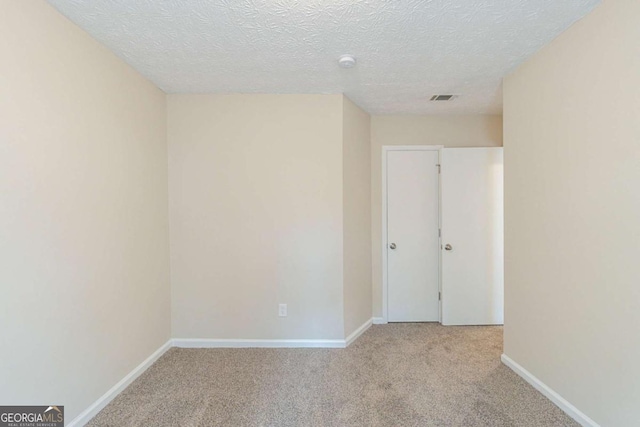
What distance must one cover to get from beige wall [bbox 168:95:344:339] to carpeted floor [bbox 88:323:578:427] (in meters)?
0.33

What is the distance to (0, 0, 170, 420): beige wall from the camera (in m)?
1.53

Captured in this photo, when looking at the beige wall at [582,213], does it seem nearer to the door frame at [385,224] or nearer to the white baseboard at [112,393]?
the door frame at [385,224]

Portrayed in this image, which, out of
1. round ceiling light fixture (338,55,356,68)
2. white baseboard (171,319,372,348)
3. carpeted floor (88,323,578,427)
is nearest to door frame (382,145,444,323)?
carpeted floor (88,323,578,427)

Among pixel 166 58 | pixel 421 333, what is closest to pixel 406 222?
pixel 421 333

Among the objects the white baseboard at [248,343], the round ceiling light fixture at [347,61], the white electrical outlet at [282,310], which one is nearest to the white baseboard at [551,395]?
the white baseboard at [248,343]

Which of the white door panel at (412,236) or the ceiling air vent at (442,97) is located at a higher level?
the ceiling air vent at (442,97)

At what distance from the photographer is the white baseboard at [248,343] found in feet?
9.98

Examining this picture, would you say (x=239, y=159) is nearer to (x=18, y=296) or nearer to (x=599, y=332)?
(x=18, y=296)

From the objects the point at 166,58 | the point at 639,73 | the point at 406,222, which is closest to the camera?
the point at 639,73

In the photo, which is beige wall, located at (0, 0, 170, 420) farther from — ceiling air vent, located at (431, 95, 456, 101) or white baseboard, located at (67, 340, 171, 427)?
ceiling air vent, located at (431, 95, 456, 101)

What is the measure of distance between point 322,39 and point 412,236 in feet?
7.90

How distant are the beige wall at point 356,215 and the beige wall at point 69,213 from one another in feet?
5.56

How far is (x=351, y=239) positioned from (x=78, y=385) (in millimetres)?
2268

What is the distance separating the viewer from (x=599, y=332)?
1767mm
